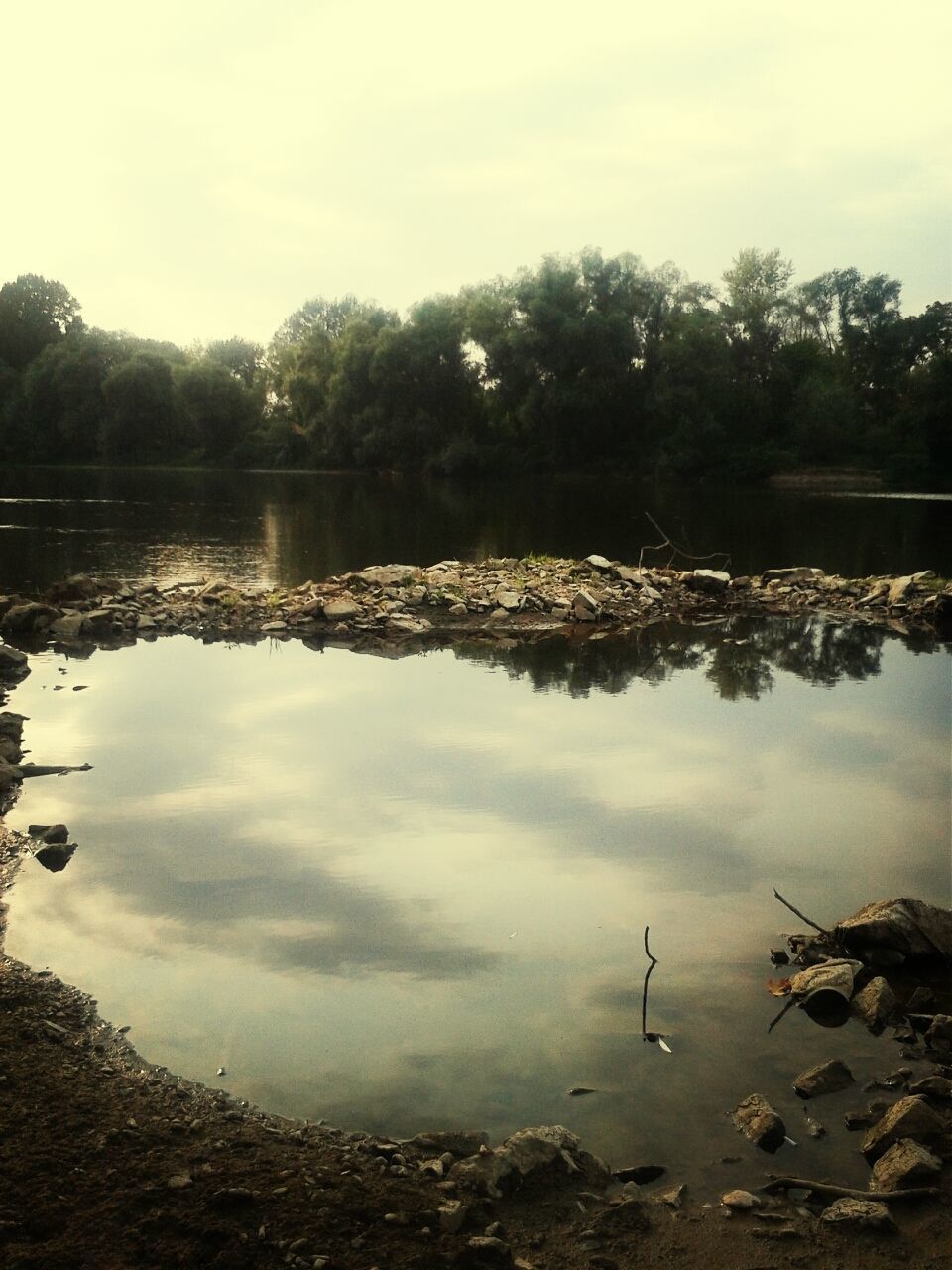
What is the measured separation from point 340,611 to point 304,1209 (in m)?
15.7

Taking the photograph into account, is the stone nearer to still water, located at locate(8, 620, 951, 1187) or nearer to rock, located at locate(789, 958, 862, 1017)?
still water, located at locate(8, 620, 951, 1187)

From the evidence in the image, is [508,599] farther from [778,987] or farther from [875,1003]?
[875,1003]

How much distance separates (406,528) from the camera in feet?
137

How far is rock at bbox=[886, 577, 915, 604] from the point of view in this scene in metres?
23.0

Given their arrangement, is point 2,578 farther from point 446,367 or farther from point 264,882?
point 446,367

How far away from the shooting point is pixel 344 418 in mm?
95125

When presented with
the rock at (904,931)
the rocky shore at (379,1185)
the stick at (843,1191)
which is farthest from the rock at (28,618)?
the stick at (843,1191)

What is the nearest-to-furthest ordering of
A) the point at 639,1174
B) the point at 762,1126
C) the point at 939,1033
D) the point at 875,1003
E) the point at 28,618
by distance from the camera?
the point at 639,1174 < the point at 762,1126 < the point at 939,1033 < the point at 875,1003 < the point at 28,618

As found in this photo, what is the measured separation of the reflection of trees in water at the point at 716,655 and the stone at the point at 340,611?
8.37 ft

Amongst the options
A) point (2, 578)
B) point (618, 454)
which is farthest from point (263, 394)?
point (2, 578)

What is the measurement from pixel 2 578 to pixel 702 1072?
23.4 meters

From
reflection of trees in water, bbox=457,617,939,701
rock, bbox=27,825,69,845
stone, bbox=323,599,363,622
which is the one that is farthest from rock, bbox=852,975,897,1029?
stone, bbox=323,599,363,622

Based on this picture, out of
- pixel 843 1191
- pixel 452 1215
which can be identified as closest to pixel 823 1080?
pixel 843 1191

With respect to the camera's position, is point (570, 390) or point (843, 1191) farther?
point (570, 390)
